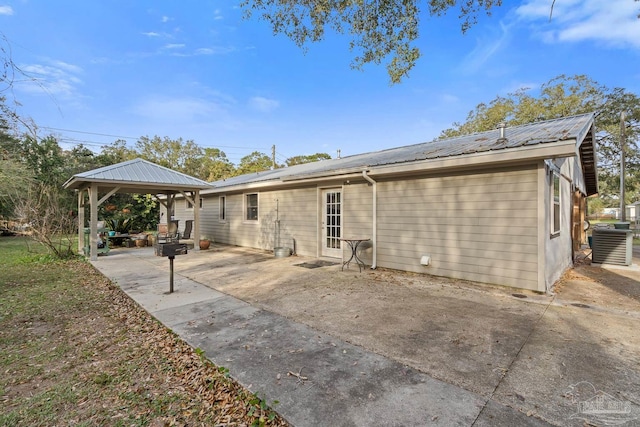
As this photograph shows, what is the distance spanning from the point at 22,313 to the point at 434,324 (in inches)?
219

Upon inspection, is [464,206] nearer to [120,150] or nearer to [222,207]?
[222,207]

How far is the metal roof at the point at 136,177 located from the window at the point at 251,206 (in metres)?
1.56

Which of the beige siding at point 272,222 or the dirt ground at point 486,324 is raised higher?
the beige siding at point 272,222

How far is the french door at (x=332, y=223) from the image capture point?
800 centimetres

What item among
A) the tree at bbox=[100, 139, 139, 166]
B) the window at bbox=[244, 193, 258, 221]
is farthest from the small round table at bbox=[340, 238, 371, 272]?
the tree at bbox=[100, 139, 139, 166]

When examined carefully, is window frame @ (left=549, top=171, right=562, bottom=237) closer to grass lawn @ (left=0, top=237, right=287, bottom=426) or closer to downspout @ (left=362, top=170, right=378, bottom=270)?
downspout @ (left=362, top=170, right=378, bottom=270)

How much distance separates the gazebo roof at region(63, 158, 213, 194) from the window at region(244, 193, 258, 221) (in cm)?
156

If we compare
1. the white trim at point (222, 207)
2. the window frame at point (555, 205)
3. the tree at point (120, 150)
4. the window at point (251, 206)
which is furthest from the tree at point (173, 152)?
the window frame at point (555, 205)

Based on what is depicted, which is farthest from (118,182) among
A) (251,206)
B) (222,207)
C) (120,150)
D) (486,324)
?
(120,150)

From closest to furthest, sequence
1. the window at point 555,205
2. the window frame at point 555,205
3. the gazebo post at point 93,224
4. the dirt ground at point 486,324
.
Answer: the dirt ground at point 486,324, the window frame at point 555,205, the window at point 555,205, the gazebo post at point 93,224

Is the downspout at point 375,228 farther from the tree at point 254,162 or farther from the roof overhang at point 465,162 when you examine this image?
the tree at point 254,162

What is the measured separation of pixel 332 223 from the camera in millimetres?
8188

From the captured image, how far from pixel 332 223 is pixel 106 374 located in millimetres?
6163

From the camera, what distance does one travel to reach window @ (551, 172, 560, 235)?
5449 mm
